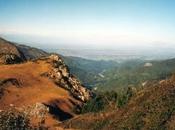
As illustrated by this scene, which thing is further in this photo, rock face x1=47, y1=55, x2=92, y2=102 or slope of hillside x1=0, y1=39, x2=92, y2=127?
rock face x1=47, y1=55, x2=92, y2=102

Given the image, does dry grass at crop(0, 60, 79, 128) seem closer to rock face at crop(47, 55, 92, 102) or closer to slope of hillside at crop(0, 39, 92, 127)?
slope of hillside at crop(0, 39, 92, 127)

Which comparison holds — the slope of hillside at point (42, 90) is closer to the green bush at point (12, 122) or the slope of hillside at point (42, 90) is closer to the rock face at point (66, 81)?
the rock face at point (66, 81)

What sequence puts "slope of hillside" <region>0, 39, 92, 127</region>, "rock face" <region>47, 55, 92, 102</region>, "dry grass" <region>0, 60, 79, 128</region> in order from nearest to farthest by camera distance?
"slope of hillside" <region>0, 39, 92, 127</region>, "dry grass" <region>0, 60, 79, 128</region>, "rock face" <region>47, 55, 92, 102</region>

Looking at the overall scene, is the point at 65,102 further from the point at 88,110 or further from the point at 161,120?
the point at 161,120

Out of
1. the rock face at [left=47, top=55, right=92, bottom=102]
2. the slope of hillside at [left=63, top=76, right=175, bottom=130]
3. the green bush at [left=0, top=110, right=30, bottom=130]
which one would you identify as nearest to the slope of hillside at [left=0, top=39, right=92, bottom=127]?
the rock face at [left=47, top=55, right=92, bottom=102]

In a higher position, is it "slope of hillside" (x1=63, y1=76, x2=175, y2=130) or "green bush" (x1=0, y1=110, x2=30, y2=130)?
"green bush" (x1=0, y1=110, x2=30, y2=130)

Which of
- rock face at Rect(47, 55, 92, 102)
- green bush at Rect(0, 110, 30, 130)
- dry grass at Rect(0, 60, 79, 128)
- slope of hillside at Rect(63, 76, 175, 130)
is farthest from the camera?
rock face at Rect(47, 55, 92, 102)

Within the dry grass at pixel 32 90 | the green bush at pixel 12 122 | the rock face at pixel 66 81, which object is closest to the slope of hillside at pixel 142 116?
the dry grass at pixel 32 90
